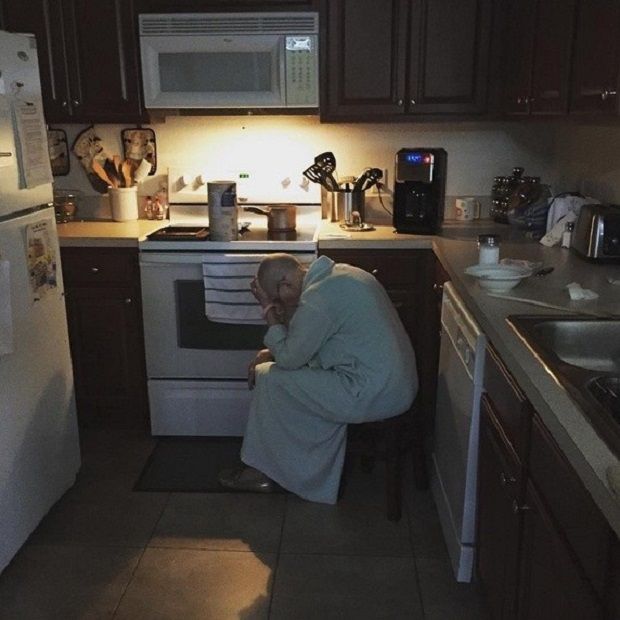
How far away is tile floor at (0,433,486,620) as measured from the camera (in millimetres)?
2098

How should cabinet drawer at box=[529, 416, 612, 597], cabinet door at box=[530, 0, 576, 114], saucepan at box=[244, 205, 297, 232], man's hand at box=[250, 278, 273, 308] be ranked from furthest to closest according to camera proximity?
saucepan at box=[244, 205, 297, 232] → man's hand at box=[250, 278, 273, 308] → cabinet door at box=[530, 0, 576, 114] → cabinet drawer at box=[529, 416, 612, 597]

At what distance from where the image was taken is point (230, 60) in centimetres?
302

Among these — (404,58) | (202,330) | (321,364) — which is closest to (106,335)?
(202,330)

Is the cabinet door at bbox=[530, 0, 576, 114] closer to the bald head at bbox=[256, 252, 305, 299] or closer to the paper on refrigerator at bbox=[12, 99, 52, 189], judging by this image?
the bald head at bbox=[256, 252, 305, 299]

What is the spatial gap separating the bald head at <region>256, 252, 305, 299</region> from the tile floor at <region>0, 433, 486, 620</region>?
82cm

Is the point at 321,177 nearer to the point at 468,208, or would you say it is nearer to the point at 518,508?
the point at 468,208

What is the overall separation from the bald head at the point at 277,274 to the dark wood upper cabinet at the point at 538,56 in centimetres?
101

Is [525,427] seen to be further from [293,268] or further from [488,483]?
[293,268]

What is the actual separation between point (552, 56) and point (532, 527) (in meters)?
1.68

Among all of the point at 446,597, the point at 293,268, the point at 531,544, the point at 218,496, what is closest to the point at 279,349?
the point at 293,268

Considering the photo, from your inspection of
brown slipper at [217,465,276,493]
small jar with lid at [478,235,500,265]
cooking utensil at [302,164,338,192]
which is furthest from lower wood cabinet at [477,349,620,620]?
cooking utensil at [302,164,338,192]

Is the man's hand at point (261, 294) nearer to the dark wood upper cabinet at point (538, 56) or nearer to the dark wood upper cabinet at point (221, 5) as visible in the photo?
the dark wood upper cabinet at point (538, 56)

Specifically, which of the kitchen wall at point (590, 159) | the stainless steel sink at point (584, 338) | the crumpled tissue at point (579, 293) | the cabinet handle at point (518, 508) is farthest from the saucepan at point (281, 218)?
the cabinet handle at point (518, 508)

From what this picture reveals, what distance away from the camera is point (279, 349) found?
237 cm
